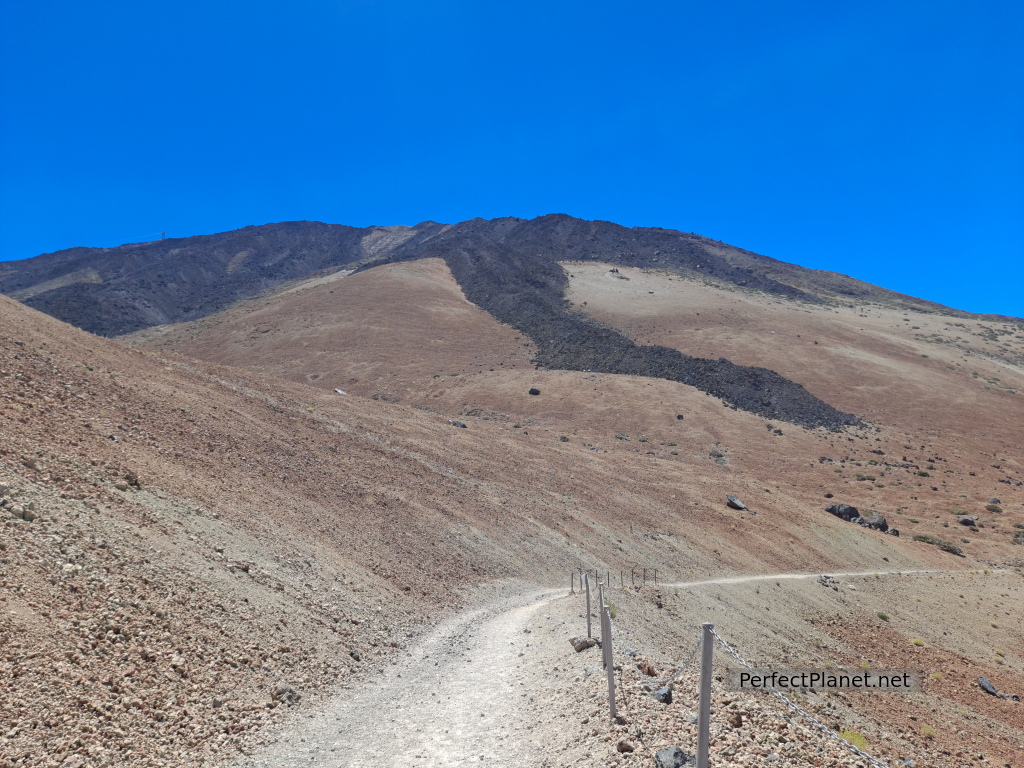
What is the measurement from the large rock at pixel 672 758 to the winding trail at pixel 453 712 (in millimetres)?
1495

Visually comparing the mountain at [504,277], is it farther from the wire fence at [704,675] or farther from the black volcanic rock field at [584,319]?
the wire fence at [704,675]

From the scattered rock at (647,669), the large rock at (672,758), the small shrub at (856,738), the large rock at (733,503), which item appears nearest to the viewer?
the large rock at (672,758)

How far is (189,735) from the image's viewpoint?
7.72 m

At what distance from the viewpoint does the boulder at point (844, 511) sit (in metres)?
36.7

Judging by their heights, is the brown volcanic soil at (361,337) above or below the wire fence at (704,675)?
above

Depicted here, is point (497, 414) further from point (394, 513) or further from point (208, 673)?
point (208, 673)

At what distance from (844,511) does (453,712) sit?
35117 millimetres

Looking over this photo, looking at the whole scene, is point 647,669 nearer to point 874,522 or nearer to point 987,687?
point 987,687

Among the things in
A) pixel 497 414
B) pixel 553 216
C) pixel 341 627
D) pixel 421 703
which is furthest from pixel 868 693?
pixel 553 216

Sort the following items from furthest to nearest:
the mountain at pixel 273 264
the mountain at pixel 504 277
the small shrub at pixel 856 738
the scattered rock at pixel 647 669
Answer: the mountain at pixel 273 264 → the mountain at pixel 504 277 → the small shrub at pixel 856 738 → the scattered rock at pixel 647 669

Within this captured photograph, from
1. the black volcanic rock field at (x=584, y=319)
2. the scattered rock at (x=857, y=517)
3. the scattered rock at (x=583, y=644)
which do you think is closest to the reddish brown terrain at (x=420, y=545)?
the scattered rock at (x=583, y=644)

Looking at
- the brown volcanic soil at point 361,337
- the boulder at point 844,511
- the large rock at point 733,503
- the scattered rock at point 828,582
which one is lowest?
the scattered rock at point 828,582

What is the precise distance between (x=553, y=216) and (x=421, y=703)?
6577 inches

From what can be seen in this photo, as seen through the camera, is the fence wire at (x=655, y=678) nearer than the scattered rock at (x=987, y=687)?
Yes
